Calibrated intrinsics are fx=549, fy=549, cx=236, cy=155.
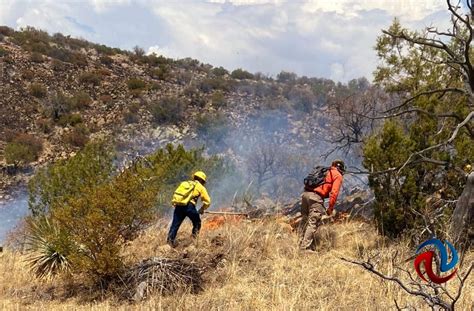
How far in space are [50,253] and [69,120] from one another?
2410 centimetres

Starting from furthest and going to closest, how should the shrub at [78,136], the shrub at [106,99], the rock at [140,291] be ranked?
1. the shrub at [106,99]
2. the shrub at [78,136]
3. the rock at [140,291]

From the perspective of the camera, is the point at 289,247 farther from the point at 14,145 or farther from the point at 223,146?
the point at 223,146

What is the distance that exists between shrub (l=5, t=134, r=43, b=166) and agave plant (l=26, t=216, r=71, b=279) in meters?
18.3

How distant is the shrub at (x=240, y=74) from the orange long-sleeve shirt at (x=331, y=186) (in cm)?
3746

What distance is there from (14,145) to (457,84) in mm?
20617

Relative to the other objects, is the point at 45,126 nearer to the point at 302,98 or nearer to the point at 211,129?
the point at 211,129

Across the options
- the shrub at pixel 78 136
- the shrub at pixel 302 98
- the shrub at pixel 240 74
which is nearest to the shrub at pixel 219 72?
the shrub at pixel 240 74

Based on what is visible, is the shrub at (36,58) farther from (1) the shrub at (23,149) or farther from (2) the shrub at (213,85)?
(2) the shrub at (213,85)

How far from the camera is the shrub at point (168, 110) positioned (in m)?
33.1

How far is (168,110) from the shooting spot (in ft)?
109

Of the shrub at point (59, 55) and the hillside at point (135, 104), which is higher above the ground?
the shrub at point (59, 55)

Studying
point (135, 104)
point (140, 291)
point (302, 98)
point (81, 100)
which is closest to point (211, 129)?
point (135, 104)

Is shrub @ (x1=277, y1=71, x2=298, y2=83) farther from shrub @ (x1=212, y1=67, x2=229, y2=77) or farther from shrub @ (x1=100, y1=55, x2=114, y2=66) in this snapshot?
shrub @ (x1=100, y1=55, x2=114, y2=66)

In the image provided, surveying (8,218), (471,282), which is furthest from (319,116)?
(471,282)
